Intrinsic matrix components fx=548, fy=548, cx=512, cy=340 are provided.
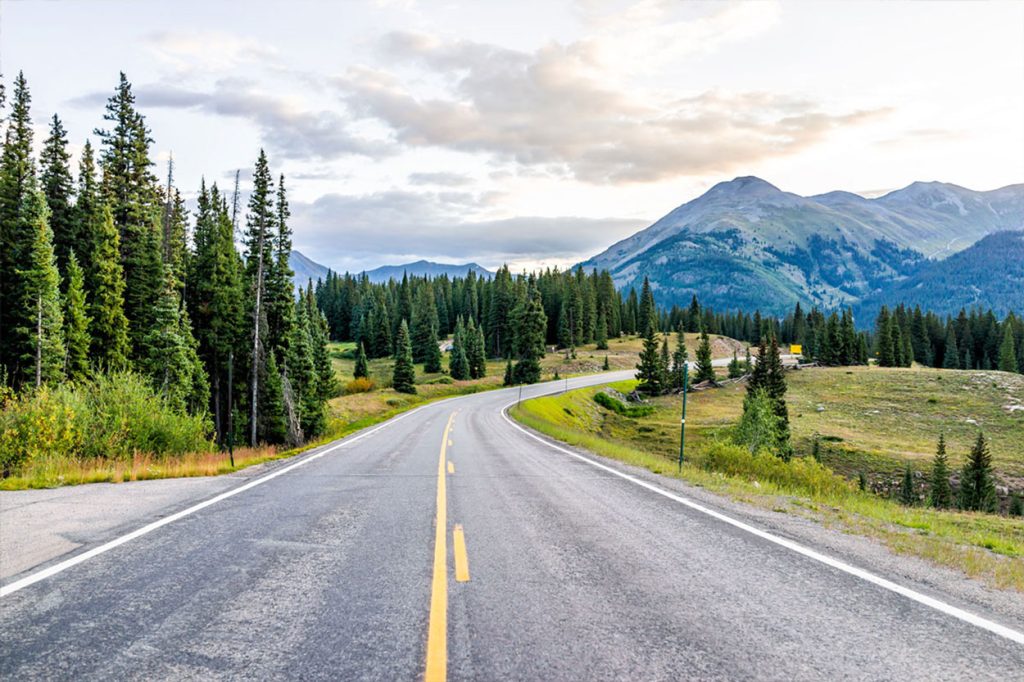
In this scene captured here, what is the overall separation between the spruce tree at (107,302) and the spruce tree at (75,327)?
1087 millimetres

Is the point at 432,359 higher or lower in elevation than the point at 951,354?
higher

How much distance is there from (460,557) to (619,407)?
61.7 meters

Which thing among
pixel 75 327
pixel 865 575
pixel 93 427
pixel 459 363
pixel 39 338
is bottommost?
pixel 459 363


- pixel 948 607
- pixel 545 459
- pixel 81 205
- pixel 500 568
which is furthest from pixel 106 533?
pixel 81 205

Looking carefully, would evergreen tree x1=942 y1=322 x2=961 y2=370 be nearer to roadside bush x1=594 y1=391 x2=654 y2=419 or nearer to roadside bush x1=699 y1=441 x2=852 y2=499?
roadside bush x1=594 y1=391 x2=654 y2=419

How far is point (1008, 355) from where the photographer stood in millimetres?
102750

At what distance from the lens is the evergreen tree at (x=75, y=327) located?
30938 mm

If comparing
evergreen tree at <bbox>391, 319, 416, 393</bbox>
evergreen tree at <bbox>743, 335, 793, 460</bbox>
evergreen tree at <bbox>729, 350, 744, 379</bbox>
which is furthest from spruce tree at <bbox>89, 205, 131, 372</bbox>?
evergreen tree at <bbox>729, 350, 744, 379</bbox>

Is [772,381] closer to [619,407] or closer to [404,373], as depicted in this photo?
[619,407]

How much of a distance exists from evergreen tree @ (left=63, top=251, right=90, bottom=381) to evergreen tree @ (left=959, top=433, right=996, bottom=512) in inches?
2348

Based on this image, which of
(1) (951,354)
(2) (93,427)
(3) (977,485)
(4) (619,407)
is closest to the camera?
(2) (93,427)

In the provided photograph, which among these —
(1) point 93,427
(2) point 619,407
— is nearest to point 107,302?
(1) point 93,427

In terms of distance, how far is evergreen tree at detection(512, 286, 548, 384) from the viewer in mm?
76500

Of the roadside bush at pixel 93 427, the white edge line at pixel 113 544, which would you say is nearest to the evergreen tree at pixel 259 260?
the roadside bush at pixel 93 427
